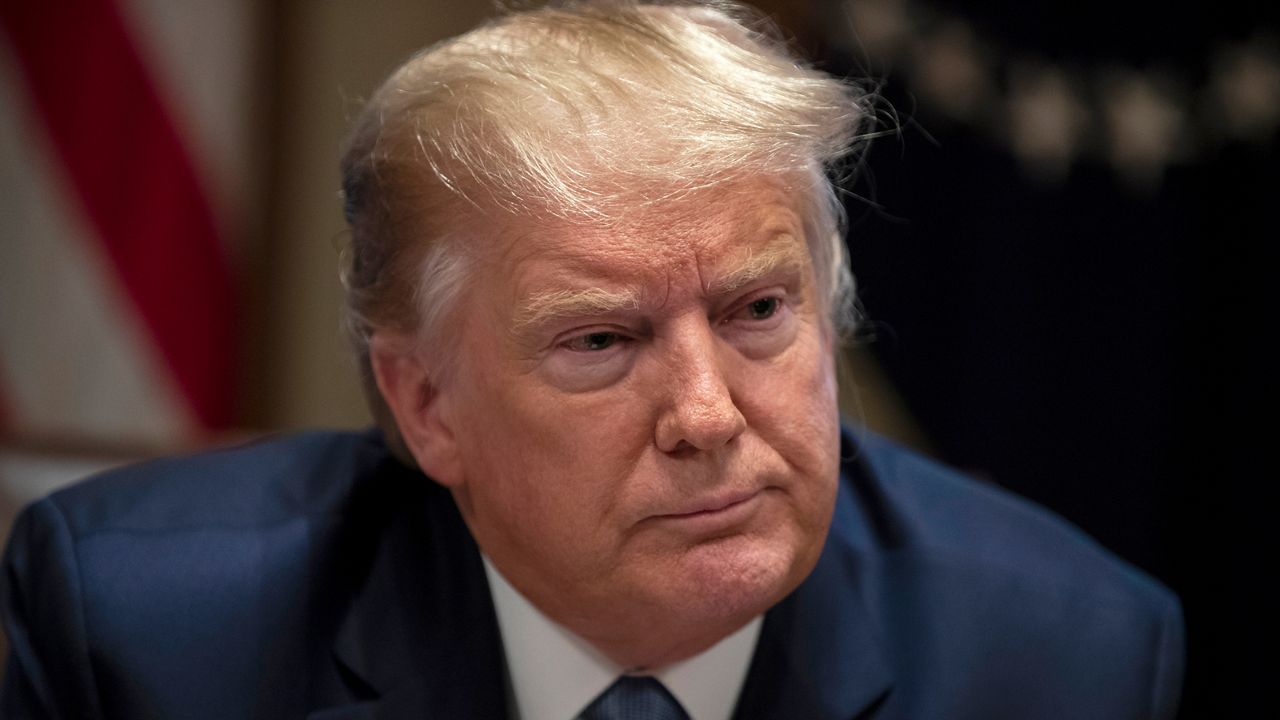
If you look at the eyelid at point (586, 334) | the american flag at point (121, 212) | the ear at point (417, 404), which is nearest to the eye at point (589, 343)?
the eyelid at point (586, 334)

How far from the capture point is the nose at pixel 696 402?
1456mm

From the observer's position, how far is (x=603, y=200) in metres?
1.47

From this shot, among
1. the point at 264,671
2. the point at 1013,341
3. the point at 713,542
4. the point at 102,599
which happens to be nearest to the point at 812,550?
the point at 713,542

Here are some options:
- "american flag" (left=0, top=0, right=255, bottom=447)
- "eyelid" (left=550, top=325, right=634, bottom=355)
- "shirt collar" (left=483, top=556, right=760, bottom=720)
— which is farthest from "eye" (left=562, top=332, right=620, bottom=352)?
"american flag" (left=0, top=0, right=255, bottom=447)

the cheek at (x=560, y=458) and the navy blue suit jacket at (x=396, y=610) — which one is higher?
the cheek at (x=560, y=458)

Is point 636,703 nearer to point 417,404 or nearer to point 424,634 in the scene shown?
point 424,634

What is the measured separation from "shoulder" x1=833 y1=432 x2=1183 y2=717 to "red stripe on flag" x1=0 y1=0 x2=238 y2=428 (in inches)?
77.3

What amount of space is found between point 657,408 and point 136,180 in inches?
88.8

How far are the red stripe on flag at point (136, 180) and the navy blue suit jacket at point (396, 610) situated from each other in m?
1.48

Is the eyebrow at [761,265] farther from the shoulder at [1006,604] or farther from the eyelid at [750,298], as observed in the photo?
the shoulder at [1006,604]

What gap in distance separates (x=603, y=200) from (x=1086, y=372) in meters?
1.89

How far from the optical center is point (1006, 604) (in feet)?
6.13

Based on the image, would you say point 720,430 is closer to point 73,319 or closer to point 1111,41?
point 1111,41

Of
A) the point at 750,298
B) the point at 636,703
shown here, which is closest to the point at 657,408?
the point at 750,298
